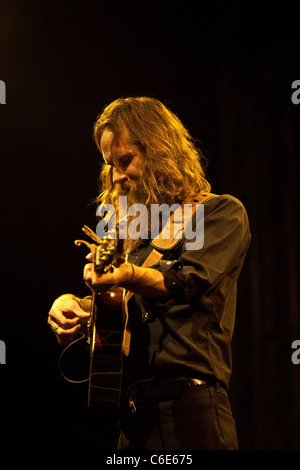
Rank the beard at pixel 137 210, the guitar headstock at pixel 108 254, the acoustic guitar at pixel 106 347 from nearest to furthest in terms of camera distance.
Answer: the guitar headstock at pixel 108 254 < the acoustic guitar at pixel 106 347 < the beard at pixel 137 210

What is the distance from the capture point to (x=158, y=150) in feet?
8.96

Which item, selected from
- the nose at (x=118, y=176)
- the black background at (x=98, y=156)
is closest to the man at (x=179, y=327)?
the nose at (x=118, y=176)

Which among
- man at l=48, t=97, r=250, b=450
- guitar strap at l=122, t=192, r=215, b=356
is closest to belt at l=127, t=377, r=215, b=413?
man at l=48, t=97, r=250, b=450

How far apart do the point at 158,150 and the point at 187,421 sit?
1402 mm

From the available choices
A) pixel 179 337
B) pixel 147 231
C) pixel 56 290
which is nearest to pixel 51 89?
pixel 56 290

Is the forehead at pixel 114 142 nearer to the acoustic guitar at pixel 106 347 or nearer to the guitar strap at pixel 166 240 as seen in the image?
the guitar strap at pixel 166 240

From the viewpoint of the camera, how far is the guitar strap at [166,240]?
2.18m

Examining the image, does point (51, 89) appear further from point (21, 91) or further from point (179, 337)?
point (179, 337)

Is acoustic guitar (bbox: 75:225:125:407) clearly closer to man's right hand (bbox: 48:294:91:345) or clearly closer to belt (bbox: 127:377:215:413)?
belt (bbox: 127:377:215:413)

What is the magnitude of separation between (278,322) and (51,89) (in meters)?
2.82

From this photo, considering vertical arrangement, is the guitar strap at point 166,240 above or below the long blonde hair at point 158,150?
below

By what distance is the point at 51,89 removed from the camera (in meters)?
4.49

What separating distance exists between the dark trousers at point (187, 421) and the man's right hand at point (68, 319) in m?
0.53

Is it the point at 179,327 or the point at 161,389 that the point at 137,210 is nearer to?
the point at 179,327
